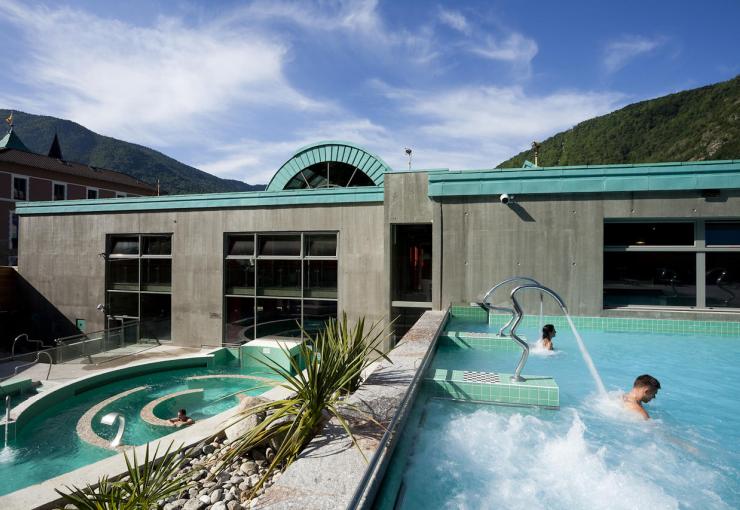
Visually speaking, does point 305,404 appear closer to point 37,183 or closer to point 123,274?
point 123,274

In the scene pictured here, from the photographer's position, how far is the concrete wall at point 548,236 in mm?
9578

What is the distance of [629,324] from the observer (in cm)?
895

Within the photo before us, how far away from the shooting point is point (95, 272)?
15898 millimetres

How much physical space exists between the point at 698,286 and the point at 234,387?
39.0ft

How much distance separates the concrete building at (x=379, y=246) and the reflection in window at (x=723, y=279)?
3 centimetres

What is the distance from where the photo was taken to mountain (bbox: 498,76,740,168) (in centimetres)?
4388

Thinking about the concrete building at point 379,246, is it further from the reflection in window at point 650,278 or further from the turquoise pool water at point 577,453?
the turquoise pool water at point 577,453

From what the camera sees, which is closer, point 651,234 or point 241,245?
point 651,234

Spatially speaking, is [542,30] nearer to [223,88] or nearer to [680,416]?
[223,88]

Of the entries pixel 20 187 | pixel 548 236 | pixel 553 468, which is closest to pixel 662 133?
pixel 548 236

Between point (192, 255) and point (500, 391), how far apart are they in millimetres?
12679

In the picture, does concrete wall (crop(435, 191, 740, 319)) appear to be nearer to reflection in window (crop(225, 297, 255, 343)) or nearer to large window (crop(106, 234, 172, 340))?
reflection in window (crop(225, 297, 255, 343))

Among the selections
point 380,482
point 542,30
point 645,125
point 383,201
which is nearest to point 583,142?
point 645,125

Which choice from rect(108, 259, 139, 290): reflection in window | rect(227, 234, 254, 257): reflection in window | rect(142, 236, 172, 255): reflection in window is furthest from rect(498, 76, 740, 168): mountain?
rect(108, 259, 139, 290): reflection in window
